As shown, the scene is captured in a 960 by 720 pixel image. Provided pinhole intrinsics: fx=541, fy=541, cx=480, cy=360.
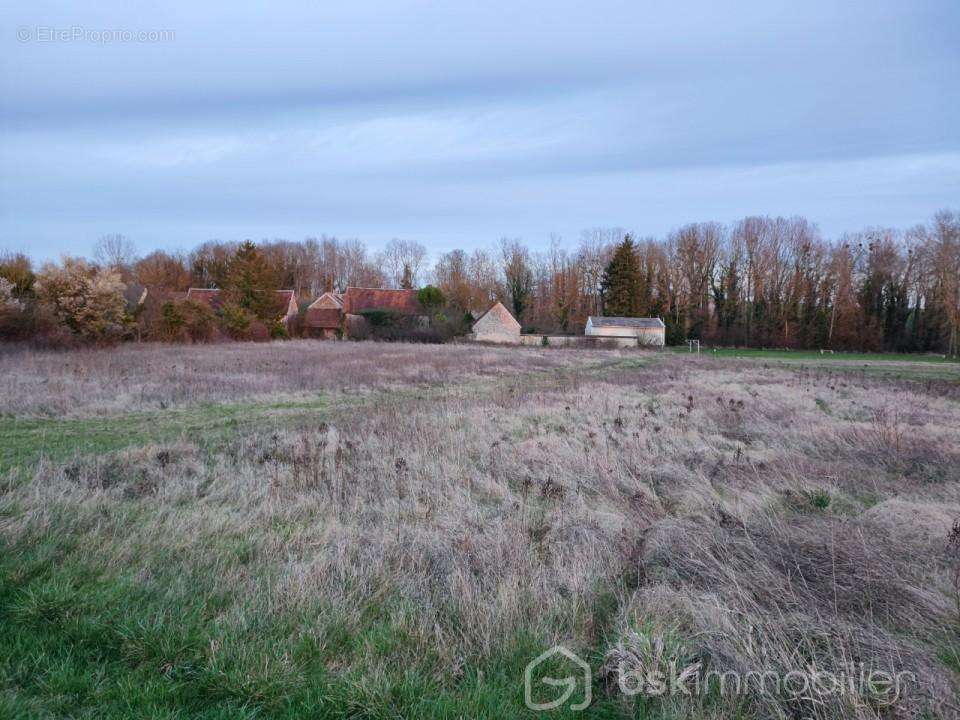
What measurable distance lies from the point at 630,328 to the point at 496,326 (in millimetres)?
13237

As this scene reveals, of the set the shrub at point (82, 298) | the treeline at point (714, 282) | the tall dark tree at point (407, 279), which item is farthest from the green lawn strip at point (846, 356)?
the tall dark tree at point (407, 279)

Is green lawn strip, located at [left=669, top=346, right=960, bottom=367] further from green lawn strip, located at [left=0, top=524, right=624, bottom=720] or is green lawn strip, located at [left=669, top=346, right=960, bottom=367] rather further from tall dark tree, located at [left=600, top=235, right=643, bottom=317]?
green lawn strip, located at [left=0, top=524, right=624, bottom=720]

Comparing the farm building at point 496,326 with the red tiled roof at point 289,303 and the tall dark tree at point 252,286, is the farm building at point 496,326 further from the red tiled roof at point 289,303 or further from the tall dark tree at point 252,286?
the tall dark tree at point 252,286

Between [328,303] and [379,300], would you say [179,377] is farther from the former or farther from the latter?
[328,303]

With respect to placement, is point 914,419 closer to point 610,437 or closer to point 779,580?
point 610,437

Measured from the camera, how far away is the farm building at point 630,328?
5257 cm

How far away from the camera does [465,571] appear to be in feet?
13.2

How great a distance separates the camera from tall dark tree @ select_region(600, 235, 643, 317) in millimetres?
59688

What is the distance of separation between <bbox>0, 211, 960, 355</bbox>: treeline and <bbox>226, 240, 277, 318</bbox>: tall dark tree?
0.75 ft

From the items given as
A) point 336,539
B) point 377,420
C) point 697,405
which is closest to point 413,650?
point 336,539

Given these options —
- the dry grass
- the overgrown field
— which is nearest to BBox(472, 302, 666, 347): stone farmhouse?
the dry grass

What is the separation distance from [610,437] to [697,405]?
189 inches

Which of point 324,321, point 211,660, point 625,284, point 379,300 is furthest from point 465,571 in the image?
point 625,284

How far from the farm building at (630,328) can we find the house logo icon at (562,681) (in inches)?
1997
